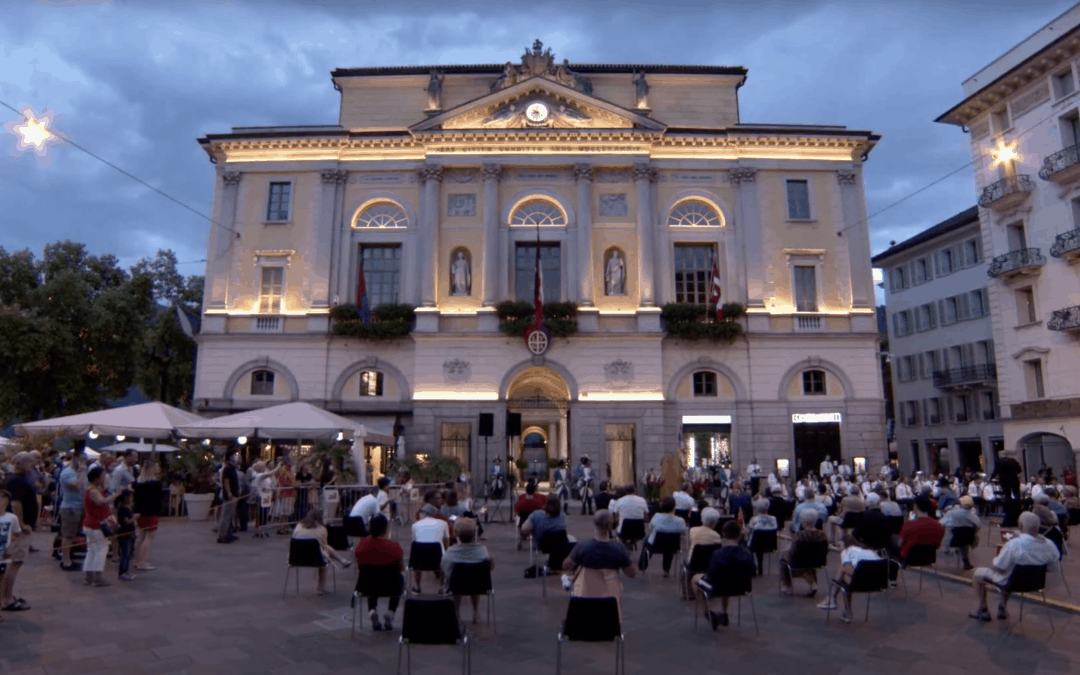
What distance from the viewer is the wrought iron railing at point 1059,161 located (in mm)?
26328

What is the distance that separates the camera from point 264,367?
3117cm

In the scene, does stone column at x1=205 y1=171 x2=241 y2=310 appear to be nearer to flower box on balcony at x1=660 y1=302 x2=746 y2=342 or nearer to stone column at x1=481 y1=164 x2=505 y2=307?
stone column at x1=481 y1=164 x2=505 y2=307

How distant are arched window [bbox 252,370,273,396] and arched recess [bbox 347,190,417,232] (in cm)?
732

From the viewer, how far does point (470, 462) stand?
1186 inches

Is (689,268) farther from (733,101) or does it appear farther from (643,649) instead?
(643,649)

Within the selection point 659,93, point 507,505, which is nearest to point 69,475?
point 507,505

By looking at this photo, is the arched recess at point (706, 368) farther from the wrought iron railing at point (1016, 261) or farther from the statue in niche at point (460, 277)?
the wrought iron railing at point (1016, 261)

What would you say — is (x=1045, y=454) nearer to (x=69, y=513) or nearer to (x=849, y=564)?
(x=849, y=564)

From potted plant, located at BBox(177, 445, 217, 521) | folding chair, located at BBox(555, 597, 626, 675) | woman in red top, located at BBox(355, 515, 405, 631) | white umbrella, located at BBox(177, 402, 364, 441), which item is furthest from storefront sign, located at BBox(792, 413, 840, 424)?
folding chair, located at BBox(555, 597, 626, 675)

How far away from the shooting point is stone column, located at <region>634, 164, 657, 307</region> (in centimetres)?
3108

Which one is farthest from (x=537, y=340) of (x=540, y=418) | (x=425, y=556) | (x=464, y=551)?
(x=464, y=551)

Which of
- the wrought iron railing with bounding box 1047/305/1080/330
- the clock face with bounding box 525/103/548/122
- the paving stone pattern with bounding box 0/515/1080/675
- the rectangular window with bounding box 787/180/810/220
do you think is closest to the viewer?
the paving stone pattern with bounding box 0/515/1080/675

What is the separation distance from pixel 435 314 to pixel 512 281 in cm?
367

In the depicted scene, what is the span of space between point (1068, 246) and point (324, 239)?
28942mm
